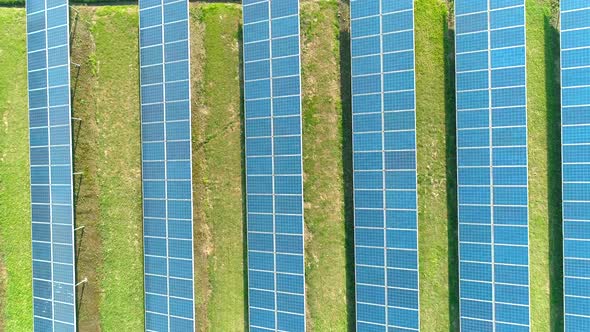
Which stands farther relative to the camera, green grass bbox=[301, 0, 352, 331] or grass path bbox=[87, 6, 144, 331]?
grass path bbox=[87, 6, 144, 331]

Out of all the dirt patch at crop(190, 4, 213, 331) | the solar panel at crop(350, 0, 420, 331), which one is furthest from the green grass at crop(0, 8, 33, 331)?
the solar panel at crop(350, 0, 420, 331)

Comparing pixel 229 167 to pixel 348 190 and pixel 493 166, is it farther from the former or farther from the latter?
pixel 493 166

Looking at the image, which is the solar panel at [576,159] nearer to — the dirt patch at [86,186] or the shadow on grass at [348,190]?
the shadow on grass at [348,190]

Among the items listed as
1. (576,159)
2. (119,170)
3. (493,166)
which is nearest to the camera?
(576,159)

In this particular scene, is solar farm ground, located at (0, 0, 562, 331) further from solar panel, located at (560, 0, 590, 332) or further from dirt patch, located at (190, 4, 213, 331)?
solar panel, located at (560, 0, 590, 332)

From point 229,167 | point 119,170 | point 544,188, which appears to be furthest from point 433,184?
point 119,170

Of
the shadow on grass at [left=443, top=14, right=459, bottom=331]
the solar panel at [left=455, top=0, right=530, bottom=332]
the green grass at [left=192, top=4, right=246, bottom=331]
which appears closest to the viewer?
the solar panel at [left=455, top=0, right=530, bottom=332]

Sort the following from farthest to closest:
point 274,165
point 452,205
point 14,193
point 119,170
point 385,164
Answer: point 14,193 < point 119,170 < point 274,165 < point 452,205 < point 385,164

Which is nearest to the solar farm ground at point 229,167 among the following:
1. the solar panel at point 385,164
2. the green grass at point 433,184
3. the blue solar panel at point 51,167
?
the green grass at point 433,184
